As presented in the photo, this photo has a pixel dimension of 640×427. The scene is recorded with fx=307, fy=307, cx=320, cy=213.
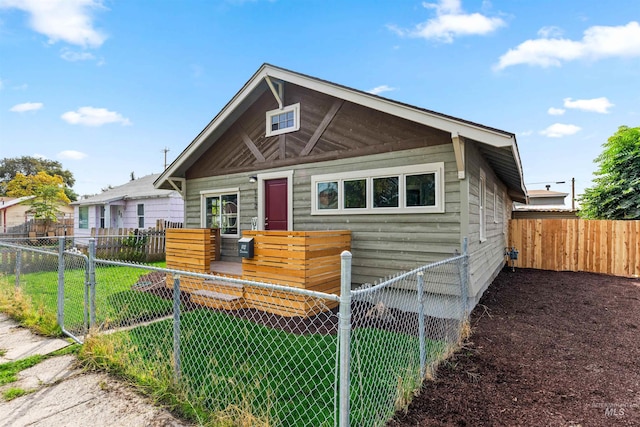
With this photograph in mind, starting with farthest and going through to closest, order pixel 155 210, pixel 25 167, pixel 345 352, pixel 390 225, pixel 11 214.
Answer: pixel 25 167 → pixel 11 214 → pixel 155 210 → pixel 390 225 → pixel 345 352

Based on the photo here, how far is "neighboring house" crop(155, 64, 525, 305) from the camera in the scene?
547 centimetres

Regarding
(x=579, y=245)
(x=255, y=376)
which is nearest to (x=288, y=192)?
(x=255, y=376)

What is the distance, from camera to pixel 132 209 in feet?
54.6

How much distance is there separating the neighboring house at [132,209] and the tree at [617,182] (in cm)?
1828

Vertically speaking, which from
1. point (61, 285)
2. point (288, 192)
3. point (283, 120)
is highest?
point (283, 120)

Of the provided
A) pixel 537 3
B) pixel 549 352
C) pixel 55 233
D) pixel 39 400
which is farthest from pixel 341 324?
pixel 55 233

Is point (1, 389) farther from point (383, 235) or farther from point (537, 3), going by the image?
point (537, 3)

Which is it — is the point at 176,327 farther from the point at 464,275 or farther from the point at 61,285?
the point at 464,275

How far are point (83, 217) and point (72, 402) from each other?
20.8m

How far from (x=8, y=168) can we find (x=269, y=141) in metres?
61.1

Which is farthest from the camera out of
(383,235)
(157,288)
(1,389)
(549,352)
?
(157,288)

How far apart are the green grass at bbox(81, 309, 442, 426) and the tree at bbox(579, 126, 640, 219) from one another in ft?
42.8

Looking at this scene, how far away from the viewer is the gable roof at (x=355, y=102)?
16.3ft

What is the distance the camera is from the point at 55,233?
54.8 ft
